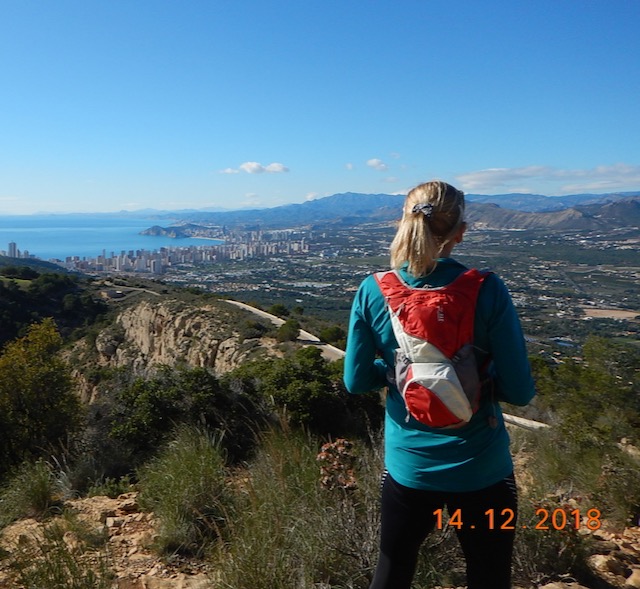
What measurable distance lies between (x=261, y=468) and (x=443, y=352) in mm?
1679

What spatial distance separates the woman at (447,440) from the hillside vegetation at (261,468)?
2.12 ft

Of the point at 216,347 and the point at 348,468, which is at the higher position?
the point at 348,468

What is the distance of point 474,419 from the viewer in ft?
4.82

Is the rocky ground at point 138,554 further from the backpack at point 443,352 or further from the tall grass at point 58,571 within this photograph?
the backpack at point 443,352

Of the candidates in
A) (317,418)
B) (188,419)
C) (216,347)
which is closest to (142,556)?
(188,419)

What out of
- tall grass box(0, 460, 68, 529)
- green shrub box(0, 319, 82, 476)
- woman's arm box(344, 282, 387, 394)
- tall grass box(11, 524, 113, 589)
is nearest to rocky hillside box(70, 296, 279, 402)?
green shrub box(0, 319, 82, 476)

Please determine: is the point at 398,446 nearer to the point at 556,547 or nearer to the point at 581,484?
the point at 556,547

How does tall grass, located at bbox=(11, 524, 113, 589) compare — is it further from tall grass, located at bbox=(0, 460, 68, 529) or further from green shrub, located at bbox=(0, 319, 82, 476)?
green shrub, located at bbox=(0, 319, 82, 476)

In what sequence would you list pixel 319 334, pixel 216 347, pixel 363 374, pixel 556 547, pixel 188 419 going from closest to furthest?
pixel 363 374 → pixel 556 547 → pixel 188 419 → pixel 216 347 → pixel 319 334

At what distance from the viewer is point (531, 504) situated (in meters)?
2.73

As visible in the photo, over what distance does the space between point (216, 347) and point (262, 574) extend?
17.3 metres

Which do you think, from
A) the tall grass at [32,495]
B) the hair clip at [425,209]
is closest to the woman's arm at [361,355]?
the hair clip at [425,209]

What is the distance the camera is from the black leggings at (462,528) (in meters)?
1.49
